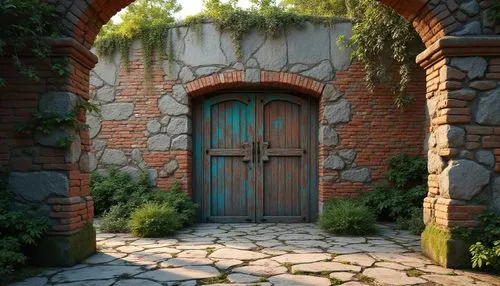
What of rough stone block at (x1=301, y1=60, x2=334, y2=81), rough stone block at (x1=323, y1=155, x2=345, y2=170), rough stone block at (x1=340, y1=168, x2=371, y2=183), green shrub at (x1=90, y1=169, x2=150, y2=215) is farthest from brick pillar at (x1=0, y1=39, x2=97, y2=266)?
rough stone block at (x1=340, y1=168, x2=371, y2=183)

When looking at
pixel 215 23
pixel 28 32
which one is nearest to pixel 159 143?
pixel 215 23

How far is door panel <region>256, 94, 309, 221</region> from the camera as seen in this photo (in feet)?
23.5

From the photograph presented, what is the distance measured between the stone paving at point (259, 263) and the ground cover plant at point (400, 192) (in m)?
0.84

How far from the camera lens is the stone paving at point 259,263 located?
3.36m

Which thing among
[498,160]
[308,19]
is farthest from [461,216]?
[308,19]

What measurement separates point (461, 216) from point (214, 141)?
13.9ft

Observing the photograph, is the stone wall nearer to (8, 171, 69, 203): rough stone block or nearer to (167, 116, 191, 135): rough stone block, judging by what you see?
(167, 116, 191, 135): rough stone block

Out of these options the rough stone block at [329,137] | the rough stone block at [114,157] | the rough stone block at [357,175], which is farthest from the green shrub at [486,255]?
the rough stone block at [114,157]

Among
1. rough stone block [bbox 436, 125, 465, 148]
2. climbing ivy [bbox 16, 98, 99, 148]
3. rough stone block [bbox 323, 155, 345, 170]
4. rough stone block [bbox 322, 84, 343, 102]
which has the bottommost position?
rough stone block [bbox 323, 155, 345, 170]

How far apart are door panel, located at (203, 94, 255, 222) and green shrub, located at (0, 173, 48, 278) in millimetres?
3628

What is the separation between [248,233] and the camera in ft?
19.1

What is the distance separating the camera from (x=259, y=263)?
12.9 ft

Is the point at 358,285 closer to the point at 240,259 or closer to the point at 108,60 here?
the point at 240,259

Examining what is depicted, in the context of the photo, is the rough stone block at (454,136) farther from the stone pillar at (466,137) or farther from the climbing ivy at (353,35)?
the climbing ivy at (353,35)
